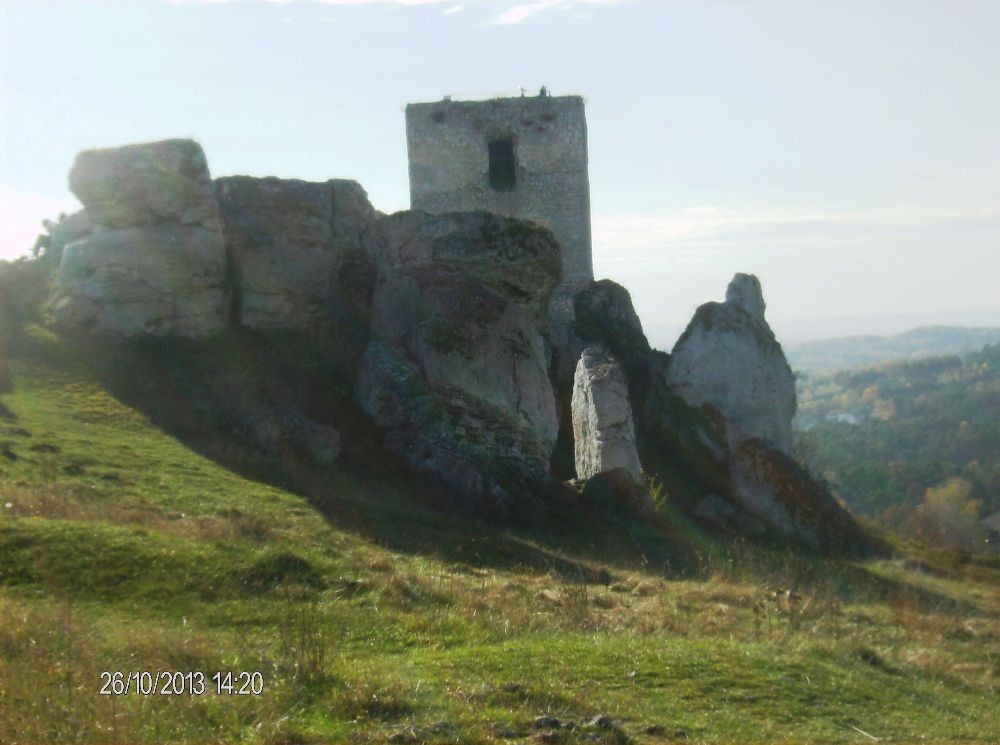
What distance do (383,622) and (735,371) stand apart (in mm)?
19434

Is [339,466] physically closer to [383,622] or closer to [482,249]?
[482,249]

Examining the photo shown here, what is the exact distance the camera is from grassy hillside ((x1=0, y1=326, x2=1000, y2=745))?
7.68 metres

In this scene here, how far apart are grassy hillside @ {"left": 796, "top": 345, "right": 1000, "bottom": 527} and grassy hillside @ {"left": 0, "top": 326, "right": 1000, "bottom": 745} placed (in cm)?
2209

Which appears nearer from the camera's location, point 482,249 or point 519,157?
point 482,249

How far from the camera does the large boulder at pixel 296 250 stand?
74.4 ft

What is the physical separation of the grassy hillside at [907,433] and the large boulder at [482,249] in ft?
50.8

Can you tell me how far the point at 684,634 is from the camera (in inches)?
427

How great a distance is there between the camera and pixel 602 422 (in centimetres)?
2228

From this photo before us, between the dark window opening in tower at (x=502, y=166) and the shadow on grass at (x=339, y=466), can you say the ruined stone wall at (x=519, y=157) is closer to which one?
the dark window opening in tower at (x=502, y=166)

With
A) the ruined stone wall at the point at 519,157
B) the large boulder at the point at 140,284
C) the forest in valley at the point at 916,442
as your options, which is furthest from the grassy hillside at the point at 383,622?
the forest in valley at the point at 916,442

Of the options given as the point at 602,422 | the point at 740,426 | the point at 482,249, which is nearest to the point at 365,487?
the point at 602,422

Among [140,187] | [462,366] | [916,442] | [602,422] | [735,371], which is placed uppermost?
[140,187]

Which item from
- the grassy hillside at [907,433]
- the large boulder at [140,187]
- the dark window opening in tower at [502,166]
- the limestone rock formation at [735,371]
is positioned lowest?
the grassy hillside at [907,433]

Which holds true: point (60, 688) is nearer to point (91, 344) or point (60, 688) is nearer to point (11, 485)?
point (11, 485)
